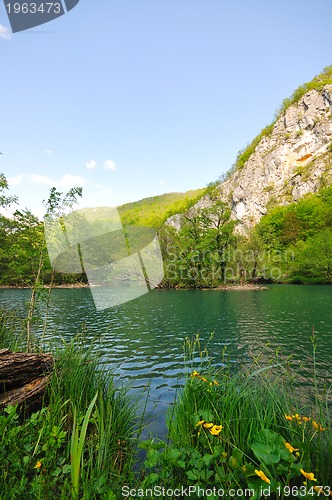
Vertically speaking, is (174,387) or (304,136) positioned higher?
(304,136)

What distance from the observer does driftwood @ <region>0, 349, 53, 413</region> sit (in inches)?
142

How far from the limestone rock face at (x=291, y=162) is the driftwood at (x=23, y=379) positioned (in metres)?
74.8

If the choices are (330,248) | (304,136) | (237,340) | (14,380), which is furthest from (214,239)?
(304,136)

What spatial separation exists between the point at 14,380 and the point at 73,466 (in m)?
2.18

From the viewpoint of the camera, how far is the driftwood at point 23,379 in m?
3.61

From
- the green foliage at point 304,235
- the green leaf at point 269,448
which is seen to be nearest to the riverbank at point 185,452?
the green leaf at point 269,448

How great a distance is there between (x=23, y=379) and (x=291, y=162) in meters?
96.9

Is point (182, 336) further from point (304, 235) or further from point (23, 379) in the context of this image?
point (304, 235)

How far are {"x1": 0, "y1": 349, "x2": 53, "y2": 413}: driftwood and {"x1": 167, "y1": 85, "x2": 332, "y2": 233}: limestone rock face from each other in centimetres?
7484

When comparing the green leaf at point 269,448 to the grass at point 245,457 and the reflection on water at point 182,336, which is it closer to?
the grass at point 245,457

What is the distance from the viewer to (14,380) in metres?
3.75

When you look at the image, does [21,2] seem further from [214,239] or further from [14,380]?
[214,239]

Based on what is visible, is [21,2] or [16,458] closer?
[16,458]

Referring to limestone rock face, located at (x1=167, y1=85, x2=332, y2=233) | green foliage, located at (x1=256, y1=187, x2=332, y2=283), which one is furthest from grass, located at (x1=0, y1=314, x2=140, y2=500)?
limestone rock face, located at (x1=167, y1=85, x2=332, y2=233)
